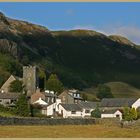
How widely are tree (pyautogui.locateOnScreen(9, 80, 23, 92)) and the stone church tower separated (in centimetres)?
212

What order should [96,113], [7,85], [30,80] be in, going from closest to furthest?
[96,113] < [30,80] < [7,85]

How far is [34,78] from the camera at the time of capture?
135625 mm

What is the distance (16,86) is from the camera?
13188 centimetres

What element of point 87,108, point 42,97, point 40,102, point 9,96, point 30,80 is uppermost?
point 30,80

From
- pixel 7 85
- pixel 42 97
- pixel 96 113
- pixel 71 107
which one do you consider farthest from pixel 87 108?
pixel 7 85

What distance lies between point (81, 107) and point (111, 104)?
33.6 feet

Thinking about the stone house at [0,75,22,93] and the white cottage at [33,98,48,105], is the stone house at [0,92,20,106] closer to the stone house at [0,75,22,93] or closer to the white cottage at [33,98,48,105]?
the white cottage at [33,98,48,105]

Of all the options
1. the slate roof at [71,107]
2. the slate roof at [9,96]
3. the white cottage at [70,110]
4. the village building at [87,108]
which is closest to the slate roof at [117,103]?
the village building at [87,108]

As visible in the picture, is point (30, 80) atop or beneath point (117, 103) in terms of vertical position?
atop

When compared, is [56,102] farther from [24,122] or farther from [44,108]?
[24,122]

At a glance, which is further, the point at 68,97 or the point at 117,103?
the point at 68,97

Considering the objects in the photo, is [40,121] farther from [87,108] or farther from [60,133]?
[87,108]

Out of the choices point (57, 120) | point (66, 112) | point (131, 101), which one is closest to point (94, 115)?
point (66, 112)

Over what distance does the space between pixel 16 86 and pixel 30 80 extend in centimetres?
529
